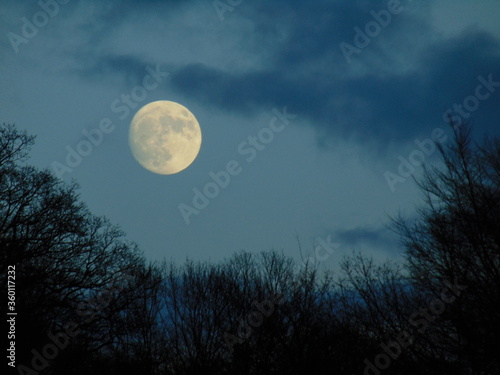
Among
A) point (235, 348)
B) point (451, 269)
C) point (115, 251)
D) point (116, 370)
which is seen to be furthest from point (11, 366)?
point (451, 269)

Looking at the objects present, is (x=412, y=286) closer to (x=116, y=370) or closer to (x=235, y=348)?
(x=235, y=348)

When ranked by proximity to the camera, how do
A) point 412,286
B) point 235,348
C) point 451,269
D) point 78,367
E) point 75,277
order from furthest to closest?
point 235,348
point 78,367
point 75,277
point 412,286
point 451,269

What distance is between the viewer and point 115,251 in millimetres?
19906

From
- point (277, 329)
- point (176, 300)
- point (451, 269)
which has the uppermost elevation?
point (176, 300)

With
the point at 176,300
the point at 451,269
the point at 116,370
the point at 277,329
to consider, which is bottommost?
the point at 451,269

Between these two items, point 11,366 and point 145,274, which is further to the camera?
point 145,274

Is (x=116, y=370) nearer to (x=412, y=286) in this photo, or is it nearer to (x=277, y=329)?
(x=277, y=329)

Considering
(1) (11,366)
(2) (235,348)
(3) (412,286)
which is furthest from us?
(2) (235,348)

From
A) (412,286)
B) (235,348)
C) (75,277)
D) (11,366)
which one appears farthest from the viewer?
(235,348)

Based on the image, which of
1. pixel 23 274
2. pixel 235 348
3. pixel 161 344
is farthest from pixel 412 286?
pixel 161 344

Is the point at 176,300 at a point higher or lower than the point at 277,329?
higher

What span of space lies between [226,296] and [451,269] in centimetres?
1665

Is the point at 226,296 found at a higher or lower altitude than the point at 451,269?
higher

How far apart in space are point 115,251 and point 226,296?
24.7 ft
